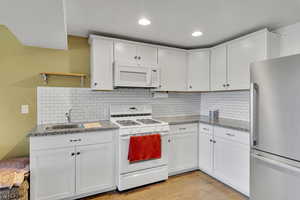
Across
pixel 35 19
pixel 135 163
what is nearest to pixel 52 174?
pixel 135 163

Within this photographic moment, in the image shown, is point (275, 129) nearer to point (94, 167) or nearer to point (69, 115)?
point (94, 167)

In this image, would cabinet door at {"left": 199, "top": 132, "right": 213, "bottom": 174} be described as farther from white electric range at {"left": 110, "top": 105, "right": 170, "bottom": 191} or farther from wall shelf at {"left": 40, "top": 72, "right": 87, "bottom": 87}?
wall shelf at {"left": 40, "top": 72, "right": 87, "bottom": 87}

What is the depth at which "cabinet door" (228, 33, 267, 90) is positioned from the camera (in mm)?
2229

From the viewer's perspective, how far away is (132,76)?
8.57ft

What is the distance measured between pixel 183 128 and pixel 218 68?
1207 millimetres

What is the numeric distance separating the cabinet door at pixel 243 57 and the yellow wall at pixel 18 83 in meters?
2.69

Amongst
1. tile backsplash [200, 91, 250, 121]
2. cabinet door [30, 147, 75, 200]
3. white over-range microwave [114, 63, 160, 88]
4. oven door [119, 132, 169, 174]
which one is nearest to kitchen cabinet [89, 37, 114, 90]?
white over-range microwave [114, 63, 160, 88]

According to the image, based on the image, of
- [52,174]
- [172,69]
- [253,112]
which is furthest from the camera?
[172,69]

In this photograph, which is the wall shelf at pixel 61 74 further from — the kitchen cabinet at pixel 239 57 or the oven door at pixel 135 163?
the kitchen cabinet at pixel 239 57

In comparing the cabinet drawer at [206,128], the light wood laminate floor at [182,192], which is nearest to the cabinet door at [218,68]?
the cabinet drawer at [206,128]

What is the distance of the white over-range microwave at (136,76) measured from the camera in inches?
98.9

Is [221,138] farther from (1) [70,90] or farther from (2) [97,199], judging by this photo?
(1) [70,90]

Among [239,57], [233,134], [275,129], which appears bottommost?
[233,134]

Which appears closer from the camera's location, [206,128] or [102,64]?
[102,64]
